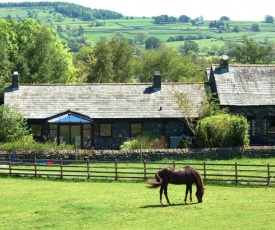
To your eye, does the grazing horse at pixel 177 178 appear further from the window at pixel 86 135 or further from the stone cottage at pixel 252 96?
the stone cottage at pixel 252 96

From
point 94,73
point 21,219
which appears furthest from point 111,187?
point 94,73

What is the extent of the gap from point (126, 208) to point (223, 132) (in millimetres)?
18833

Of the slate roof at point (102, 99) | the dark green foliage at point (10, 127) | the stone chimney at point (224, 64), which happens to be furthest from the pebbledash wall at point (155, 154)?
the stone chimney at point (224, 64)

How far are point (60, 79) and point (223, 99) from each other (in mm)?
28568

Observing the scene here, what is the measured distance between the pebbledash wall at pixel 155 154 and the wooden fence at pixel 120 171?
79 cm

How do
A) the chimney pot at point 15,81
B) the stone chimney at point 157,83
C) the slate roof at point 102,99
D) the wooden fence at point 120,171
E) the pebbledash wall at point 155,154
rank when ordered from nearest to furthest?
the wooden fence at point 120,171, the pebbledash wall at point 155,154, the slate roof at point 102,99, the chimney pot at point 15,81, the stone chimney at point 157,83

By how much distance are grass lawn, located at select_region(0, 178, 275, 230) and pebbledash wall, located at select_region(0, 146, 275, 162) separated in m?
7.38

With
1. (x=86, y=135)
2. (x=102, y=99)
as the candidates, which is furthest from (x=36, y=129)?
(x=102, y=99)

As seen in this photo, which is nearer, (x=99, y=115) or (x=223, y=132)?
(x=223, y=132)

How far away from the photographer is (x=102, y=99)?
53.2m

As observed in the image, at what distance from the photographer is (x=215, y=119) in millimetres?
47094

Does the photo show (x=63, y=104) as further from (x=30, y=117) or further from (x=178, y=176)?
(x=178, y=176)

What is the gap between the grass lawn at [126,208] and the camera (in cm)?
2533

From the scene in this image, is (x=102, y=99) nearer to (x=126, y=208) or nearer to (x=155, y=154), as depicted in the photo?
(x=155, y=154)
